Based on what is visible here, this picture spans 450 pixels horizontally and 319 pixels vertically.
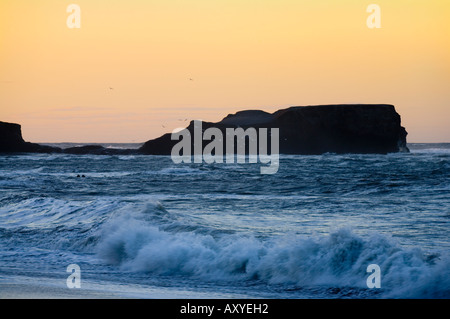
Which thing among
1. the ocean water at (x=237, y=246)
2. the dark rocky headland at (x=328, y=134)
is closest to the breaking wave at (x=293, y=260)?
the ocean water at (x=237, y=246)

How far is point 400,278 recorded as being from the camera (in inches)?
348

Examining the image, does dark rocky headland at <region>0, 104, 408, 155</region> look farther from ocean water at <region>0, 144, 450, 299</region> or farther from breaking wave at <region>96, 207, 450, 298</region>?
breaking wave at <region>96, 207, 450, 298</region>

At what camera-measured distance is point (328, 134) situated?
10544cm

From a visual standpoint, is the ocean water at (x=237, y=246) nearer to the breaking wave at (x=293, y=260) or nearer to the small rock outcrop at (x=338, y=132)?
the breaking wave at (x=293, y=260)

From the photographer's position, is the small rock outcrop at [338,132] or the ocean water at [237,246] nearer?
the ocean water at [237,246]

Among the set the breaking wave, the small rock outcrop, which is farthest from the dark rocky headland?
the breaking wave

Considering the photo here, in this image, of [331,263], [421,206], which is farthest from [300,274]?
[421,206]

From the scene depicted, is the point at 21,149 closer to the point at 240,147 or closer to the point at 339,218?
the point at 240,147

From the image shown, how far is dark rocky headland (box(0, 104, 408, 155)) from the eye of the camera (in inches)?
4043

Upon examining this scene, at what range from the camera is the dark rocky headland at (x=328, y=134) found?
337 ft

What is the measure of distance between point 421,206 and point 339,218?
3.30 metres

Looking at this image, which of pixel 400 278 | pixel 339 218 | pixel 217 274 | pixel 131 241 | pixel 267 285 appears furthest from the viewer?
pixel 339 218

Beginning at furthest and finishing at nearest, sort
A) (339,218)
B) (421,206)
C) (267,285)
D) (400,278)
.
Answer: (421,206) → (339,218) → (267,285) → (400,278)

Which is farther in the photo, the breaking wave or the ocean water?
the ocean water
